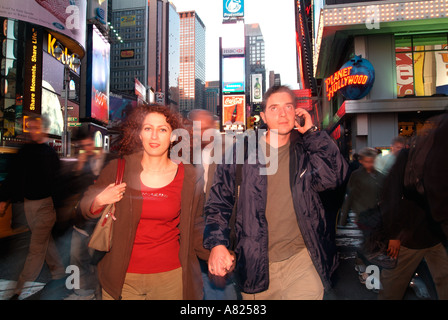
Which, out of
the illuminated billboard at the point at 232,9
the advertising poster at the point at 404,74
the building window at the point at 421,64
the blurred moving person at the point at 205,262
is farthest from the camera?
the illuminated billboard at the point at 232,9

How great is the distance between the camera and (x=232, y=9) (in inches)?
2645

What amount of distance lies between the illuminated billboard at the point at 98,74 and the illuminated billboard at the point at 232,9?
115 ft

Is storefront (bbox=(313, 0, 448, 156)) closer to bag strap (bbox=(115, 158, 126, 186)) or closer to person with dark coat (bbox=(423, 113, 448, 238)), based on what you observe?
person with dark coat (bbox=(423, 113, 448, 238))

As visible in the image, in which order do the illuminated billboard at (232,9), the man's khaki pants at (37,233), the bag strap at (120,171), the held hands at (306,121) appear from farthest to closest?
the illuminated billboard at (232,9)
the man's khaki pants at (37,233)
the held hands at (306,121)
the bag strap at (120,171)

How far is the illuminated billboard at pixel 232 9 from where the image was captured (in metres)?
66.4

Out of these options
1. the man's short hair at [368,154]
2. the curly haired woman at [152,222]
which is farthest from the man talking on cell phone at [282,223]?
the man's short hair at [368,154]

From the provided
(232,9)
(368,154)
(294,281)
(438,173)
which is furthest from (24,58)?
(232,9)

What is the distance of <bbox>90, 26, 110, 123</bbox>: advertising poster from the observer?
1390 inches

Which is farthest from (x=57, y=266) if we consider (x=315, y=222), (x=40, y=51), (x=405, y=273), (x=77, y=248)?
(x=40, y=51)

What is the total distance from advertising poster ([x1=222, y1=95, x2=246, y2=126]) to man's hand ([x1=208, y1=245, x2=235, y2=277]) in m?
49.0

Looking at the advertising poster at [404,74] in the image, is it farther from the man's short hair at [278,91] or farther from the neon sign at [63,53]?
the neon sign at [63,53]

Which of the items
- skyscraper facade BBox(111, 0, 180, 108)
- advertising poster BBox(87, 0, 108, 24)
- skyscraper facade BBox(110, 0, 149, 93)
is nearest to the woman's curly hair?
advertising poster BBox(87, 0, 108, 24)
